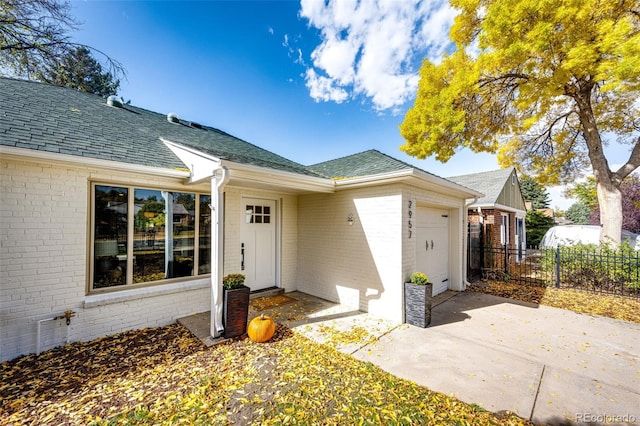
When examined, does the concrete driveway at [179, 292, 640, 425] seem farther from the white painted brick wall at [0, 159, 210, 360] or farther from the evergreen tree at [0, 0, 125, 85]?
the evergreen tree at [0, 0, 125, 85]

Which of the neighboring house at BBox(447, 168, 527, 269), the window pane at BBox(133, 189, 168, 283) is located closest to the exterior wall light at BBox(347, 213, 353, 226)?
the window pane at BBox(133, 189, 168, 283)

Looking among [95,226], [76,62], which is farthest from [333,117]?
[95,226]

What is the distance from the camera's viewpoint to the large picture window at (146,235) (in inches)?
167

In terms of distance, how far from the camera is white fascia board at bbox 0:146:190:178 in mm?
3326

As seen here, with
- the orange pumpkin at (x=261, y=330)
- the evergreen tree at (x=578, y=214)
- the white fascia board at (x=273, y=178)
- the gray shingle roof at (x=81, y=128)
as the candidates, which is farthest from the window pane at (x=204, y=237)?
the evergreen tree at (x=578, y=214)

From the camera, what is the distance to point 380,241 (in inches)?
204

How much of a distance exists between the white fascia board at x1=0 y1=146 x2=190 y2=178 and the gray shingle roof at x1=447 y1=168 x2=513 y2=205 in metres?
11.7

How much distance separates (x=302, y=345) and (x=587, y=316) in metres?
5.95

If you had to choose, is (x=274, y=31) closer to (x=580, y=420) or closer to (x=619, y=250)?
(x=580, y=420)

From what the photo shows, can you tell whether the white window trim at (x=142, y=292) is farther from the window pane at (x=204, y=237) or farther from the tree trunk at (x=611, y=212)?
the tree trunk at (x=611, y=212)

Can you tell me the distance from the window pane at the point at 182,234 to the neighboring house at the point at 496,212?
8758mm

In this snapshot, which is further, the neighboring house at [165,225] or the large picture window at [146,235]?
the large picture window at [146,235]

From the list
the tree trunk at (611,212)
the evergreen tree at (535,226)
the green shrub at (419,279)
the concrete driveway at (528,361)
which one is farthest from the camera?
the evergreen tree at (535,226)

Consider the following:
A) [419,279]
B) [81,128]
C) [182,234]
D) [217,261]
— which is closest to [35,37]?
[81,128]
